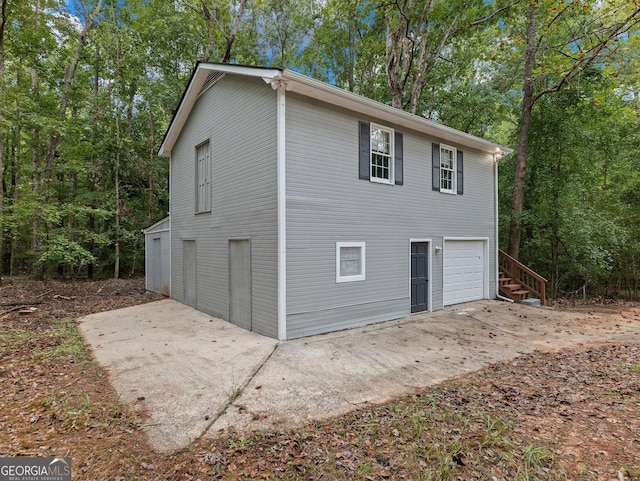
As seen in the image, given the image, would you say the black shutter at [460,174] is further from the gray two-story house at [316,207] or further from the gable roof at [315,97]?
the gable roof at [315,97]

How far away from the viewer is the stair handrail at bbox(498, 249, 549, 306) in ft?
33.8

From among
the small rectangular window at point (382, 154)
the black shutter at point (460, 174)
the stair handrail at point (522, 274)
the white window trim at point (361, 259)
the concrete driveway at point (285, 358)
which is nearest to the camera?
the concrete driveway at point (285, 358)

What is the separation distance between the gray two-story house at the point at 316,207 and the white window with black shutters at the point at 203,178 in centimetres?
5

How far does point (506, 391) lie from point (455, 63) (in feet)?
47.4

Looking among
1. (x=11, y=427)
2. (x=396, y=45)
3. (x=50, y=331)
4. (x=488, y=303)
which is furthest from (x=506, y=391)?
(x=396, y=45)

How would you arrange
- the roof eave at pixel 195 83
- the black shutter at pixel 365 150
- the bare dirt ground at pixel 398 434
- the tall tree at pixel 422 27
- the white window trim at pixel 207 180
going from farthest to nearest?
the tall tree at pixel 422 27 → the white window trim at pixel 207 180 → the black shutter at pixel 365 150 → the roof eave at pixel 195 83 → the bare dirt ground at pixel 398 434

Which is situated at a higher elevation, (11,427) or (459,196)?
(459,196)

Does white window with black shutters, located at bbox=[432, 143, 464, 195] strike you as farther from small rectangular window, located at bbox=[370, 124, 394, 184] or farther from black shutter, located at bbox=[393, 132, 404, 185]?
small rectangular window, located at bbox=[370, 124, 394, 184]

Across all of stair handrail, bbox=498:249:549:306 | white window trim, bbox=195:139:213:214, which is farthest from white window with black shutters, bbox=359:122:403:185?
stair handrail, bbox=498:249:549:306

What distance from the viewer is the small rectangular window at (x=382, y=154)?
7.46 m

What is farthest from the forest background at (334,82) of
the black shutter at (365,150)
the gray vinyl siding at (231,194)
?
the gray vinyl siding at (231,194)

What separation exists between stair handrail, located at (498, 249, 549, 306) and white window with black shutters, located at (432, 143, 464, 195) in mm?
3540

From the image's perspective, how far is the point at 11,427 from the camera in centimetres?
313

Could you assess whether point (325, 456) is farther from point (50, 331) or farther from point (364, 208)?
point (50, 331)
